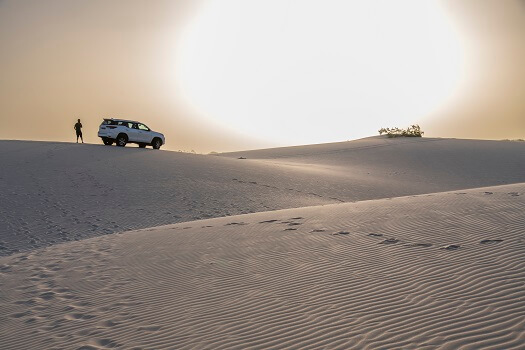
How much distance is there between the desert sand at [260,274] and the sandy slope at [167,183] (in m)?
0.14

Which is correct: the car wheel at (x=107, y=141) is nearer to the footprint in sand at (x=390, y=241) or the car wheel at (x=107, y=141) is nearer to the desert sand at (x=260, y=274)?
the desert sand at (x=260, y=274)

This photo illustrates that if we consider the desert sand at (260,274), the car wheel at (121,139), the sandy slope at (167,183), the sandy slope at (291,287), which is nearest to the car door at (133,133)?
the car wheel at (121,139)

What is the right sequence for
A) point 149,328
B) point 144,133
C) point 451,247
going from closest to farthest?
point 149,328, point 451,247, point 144,133

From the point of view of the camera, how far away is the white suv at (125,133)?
2948 centimetres

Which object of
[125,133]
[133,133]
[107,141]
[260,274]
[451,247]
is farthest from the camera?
[133,133]

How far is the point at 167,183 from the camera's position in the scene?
2125 cm

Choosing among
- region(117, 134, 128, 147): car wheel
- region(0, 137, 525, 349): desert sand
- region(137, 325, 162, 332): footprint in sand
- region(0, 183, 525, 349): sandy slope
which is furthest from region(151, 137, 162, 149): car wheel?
region(137, 325, 162, 332): footprint in sand

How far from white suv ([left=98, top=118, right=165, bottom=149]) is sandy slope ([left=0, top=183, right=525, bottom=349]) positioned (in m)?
19.3

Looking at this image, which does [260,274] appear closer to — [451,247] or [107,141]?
[451,247]

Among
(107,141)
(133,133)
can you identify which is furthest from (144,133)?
(107,141)

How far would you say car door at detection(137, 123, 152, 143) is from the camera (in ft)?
100

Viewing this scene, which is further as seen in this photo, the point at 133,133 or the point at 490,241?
Result: the point at 133,133

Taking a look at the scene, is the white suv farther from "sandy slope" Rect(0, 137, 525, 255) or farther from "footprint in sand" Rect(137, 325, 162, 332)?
"footprint in sand" Rect(137, 325, 162, 332)

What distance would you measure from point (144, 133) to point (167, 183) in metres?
10.6
